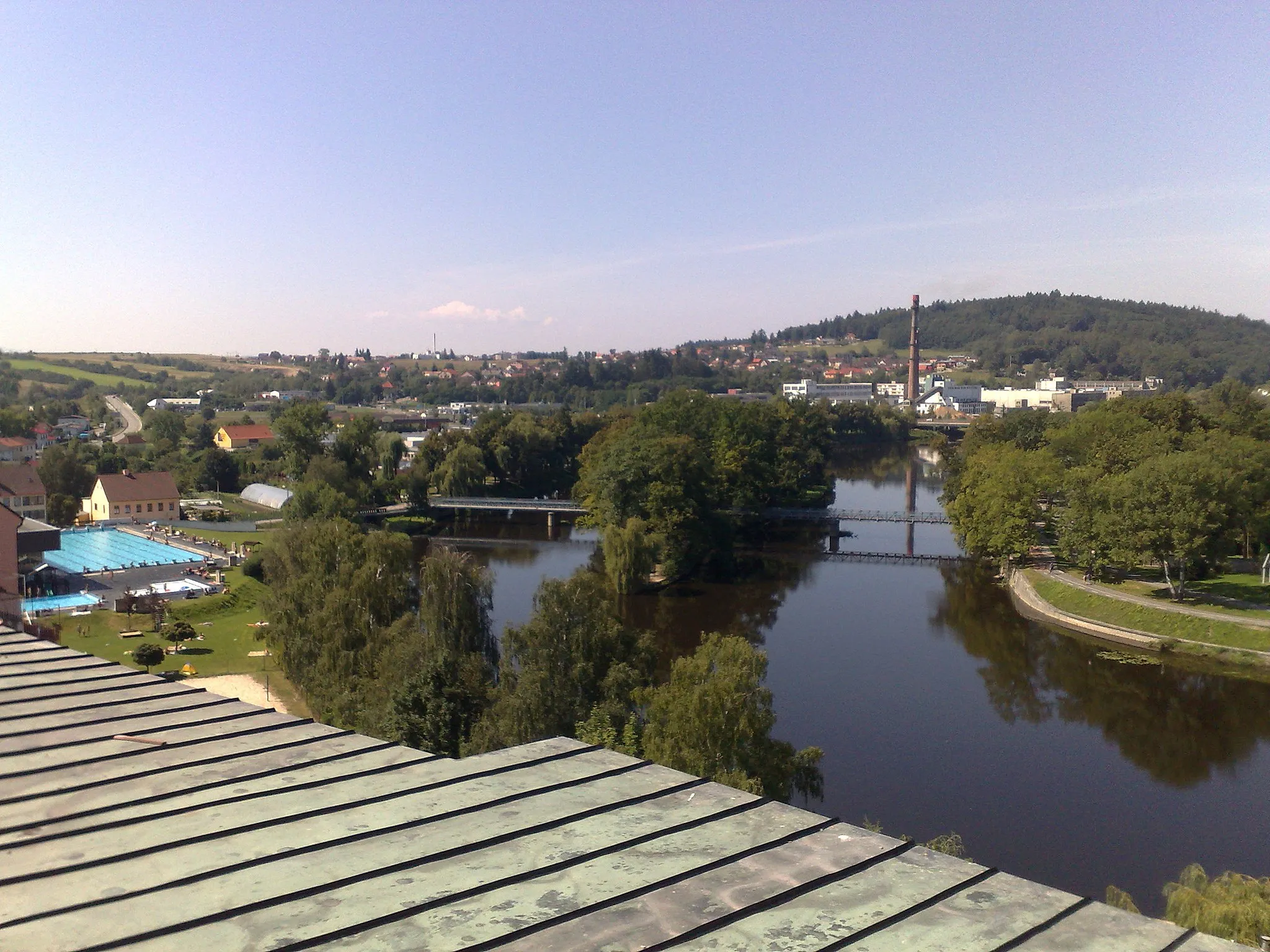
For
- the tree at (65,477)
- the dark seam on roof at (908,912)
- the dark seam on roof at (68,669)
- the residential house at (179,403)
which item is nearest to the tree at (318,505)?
the tree at (65,477)

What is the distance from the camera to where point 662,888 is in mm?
4785

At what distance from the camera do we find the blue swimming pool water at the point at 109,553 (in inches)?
1342

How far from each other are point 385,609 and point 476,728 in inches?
246

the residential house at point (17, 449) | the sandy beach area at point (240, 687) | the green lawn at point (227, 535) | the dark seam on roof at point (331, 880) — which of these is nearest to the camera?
the dark seam on roof at point (331, 880)

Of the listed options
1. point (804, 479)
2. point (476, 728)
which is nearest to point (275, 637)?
point (476, 728)

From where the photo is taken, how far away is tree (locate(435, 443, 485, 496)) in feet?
172

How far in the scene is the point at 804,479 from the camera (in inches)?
2235

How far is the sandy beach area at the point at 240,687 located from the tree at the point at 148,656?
835 millimetres

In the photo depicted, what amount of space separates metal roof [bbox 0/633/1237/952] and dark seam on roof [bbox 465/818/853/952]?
13 millimetres

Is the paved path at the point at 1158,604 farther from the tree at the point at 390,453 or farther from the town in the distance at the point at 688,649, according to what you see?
the tree at the point at 390,453

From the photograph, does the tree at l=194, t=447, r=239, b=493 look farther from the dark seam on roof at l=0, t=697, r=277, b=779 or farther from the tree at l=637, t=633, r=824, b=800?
the dark seam on roof at l=0, t=697, r=277, b=779

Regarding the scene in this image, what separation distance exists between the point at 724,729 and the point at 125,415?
339 ft

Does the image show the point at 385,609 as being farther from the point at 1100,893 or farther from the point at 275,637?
the point at 1100,893

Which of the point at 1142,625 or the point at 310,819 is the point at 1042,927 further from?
the point at 1142,625
